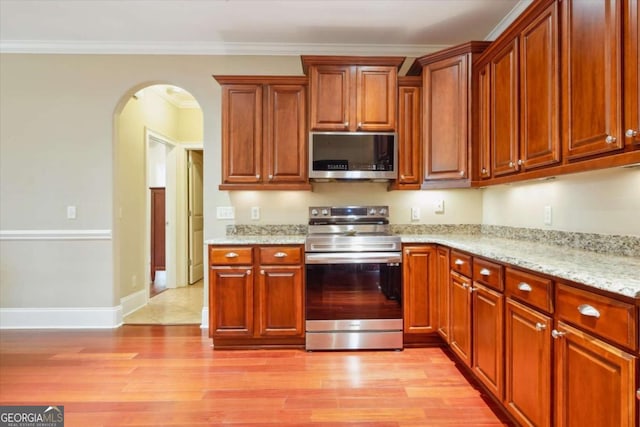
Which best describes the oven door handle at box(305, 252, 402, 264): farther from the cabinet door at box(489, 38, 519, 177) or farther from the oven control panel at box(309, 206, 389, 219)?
the cabinet door at box(489, 38, 519, 177)

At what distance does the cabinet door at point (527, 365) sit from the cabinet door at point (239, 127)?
87.1 inches

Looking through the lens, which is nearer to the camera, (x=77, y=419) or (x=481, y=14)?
(x=77, y=419)

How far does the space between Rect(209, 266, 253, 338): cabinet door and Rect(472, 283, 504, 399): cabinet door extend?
163 centimetres

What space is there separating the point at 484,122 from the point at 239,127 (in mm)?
1993

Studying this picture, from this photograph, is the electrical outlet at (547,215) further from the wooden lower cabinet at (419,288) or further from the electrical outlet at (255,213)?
the electrical outlet at (255,213)

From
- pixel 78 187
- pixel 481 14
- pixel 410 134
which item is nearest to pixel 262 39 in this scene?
pixel 410 134

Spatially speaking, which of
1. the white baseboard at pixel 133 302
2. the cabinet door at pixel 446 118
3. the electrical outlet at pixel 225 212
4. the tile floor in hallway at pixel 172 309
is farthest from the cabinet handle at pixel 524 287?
the white baseboard at pixel 133 302

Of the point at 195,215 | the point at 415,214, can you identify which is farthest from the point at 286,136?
the point at 195,215

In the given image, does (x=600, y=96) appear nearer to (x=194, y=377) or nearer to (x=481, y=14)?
(x=481, y=14)

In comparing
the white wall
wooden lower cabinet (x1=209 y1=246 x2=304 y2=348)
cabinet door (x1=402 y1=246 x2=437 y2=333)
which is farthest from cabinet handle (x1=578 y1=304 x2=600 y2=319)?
wooden lower cabinet (x1=209 y1=246 x2=304 y2=348)

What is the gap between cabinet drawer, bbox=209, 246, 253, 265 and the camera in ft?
8.76

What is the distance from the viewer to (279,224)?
326 cm

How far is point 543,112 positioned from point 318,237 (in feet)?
5.49

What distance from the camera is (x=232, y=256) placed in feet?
8.76
